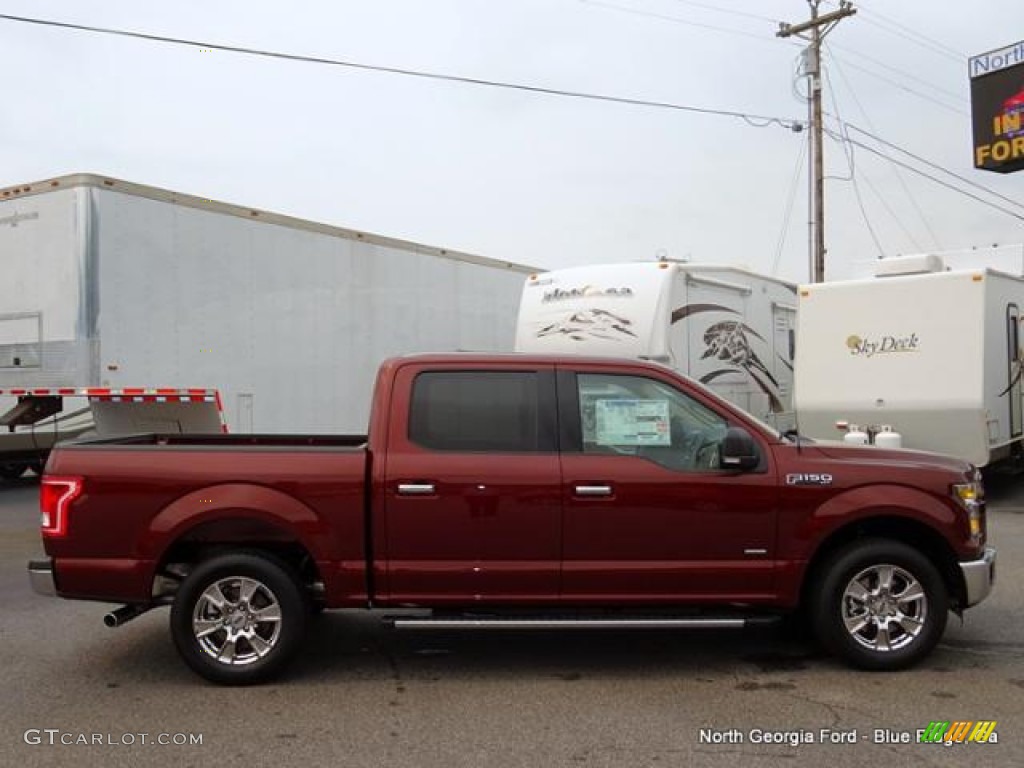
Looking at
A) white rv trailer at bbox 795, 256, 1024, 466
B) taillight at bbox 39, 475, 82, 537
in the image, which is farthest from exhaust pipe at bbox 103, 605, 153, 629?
white rv trailer at bbox 795, 256, 1024, 466

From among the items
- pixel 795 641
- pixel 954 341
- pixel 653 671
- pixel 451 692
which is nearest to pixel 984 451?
pixel 954 341

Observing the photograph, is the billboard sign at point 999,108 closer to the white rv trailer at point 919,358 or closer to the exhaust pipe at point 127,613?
the white rv trailer at point 919,358

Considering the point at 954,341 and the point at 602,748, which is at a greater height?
the point at 954,341

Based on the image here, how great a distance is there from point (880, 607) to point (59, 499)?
4.49 metres

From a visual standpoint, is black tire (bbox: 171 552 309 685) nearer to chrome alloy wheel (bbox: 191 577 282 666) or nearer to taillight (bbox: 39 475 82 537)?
chrome alloy wheel (bbox: 191 577 282 666)

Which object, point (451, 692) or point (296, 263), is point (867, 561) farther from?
point (296, 263)

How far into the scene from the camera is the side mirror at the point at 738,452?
4969 millimetres

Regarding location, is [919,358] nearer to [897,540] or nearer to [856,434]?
[856,434]

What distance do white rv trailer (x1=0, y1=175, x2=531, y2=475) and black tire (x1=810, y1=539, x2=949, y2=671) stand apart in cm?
902

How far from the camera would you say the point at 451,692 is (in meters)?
4.84

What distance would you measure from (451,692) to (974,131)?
→ 16.9 meters

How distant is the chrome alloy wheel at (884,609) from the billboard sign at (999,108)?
47.9ft

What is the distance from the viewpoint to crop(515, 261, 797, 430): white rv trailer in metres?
10.6

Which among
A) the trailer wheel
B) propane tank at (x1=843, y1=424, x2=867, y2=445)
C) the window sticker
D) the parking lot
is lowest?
the parking lot
